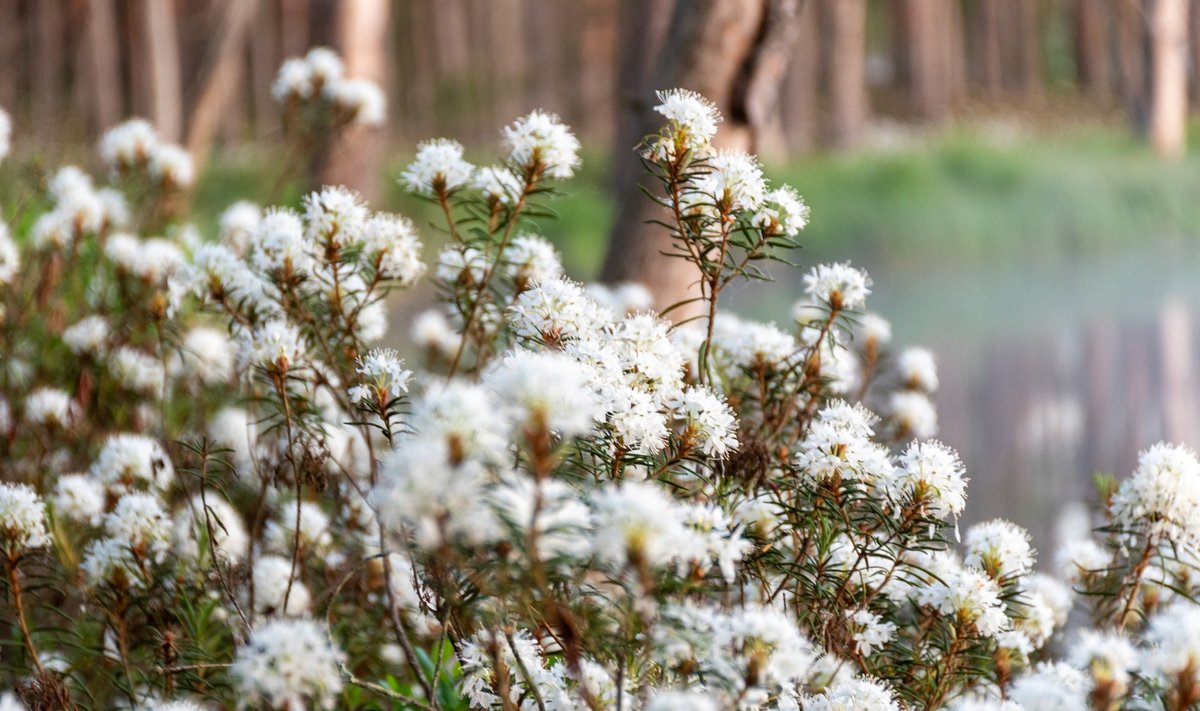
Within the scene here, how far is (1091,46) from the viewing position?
2720cm

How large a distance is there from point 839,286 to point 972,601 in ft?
2.15

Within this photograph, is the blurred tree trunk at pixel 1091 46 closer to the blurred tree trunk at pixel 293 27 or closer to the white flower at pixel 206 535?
the blurred tree trunk at pixel 293 27

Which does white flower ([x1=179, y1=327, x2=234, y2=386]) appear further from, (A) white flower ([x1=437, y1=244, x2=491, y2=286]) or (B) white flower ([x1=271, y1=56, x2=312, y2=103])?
(A) white flower ([x1=437, y1=244, x2=491, y2=286])

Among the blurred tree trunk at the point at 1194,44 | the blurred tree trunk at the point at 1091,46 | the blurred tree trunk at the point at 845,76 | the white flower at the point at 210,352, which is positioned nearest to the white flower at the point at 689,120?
the white flower at the point at 210,352

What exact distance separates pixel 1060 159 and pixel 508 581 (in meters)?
12.9

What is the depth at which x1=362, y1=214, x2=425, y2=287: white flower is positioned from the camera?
2363 millimetres

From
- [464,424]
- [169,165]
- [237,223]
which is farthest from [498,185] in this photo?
[169,165]

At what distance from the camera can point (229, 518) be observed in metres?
3.04

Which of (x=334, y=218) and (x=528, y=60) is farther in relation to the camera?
(x=528, y=60)

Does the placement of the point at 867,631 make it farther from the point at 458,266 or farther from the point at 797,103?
the point at 797,103

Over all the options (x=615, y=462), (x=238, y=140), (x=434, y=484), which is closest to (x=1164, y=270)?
(x=615, y=462)

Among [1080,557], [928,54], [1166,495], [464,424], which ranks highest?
[928,54]

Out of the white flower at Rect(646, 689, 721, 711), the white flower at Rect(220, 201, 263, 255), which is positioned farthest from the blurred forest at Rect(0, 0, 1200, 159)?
the white flower at Rect(646, 689, 721, 711)

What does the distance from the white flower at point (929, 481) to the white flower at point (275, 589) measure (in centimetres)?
135
